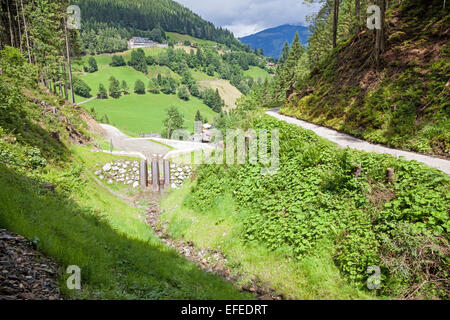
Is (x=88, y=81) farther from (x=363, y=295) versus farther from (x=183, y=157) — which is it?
(x=363, y=295)

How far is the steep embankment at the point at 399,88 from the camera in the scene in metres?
11.6

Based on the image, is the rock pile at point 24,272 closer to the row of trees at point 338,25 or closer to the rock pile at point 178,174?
the rock pile at point 178,174

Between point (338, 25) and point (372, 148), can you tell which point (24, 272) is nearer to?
point (372, 148)

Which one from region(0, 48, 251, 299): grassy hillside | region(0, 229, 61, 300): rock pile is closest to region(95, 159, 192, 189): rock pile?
region(0, 48, 251, 299): grassy hillside

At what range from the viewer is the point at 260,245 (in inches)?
359

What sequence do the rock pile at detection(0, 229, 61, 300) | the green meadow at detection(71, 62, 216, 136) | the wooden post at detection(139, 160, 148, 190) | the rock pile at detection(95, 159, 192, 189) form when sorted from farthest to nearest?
the green meadow at detection(71, 62, 216, 136) < the wooden post at detection(139, 160, 148, 190) < the rock pile at detection(95, 159, 192, 189) < the rock pile at detection(0, 229, 61, 300)

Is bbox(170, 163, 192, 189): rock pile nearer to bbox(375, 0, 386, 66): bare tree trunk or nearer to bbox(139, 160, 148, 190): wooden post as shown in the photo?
bbox(139, 160, 148, 190): wooden post

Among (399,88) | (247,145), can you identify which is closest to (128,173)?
(247,145)

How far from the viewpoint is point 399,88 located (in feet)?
47.6

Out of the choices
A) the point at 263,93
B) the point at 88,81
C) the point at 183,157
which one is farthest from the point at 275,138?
the point at 88,81

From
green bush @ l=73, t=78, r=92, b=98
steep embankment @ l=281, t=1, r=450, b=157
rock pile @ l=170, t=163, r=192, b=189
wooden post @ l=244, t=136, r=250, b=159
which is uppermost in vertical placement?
green bush @ l=73, t=78, r=92, b=98

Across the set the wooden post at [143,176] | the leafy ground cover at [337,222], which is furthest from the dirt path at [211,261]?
the wooden post at [143,176]

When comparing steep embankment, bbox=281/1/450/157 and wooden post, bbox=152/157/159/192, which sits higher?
steep embankment, bbox=281/1/450/157

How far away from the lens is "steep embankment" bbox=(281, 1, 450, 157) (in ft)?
38.0
